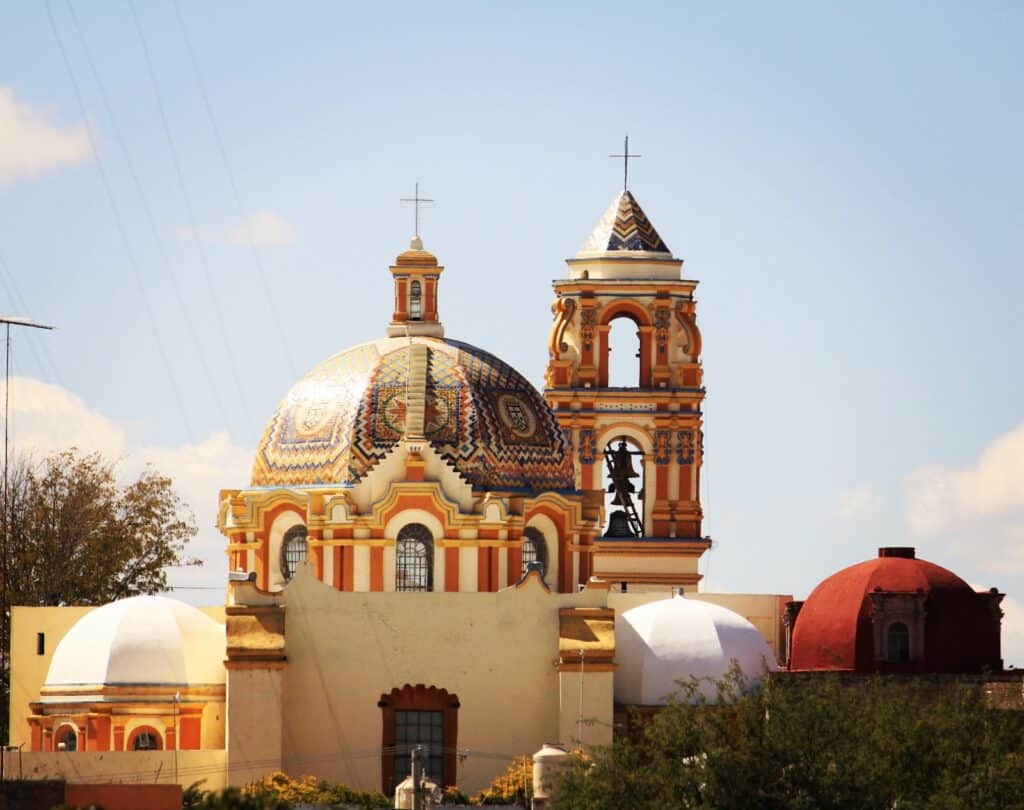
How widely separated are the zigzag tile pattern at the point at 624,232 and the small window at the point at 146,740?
22.1 meters

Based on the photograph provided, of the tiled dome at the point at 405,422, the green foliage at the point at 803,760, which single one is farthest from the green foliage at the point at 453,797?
the tiled dome at the point at 405,422

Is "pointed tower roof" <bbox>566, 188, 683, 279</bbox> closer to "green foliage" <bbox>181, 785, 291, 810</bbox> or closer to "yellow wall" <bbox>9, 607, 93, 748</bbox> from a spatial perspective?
"yellow wall" <bbox>9, 607, 93, 748</bbox>

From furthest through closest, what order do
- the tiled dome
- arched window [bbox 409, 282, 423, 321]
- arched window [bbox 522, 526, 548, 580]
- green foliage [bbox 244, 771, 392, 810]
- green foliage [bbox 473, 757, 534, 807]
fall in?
arched window [bbox 409, 282, 423, 321] < arched window [bbox 522, 526, 548, 580] < the tiled dome < green foliage [bbox 473, 757, 534, 807] < green foliage [bbox 244, 771, 392, 810]

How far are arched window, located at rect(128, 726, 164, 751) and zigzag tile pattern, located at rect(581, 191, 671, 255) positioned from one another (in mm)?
22094

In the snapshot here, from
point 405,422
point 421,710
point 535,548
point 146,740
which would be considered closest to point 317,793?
point 421,710

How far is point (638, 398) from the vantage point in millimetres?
87562

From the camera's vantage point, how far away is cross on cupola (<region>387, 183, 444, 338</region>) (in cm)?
7519

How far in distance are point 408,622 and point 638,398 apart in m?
18.3

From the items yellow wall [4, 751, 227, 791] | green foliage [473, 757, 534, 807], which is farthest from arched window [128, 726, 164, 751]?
green foliage [473, 757, 534, 807]

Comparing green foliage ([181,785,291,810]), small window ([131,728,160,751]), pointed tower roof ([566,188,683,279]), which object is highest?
pointed tower roof ([566,188,683,279])

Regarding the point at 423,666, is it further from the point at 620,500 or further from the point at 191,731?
the point at 620,500

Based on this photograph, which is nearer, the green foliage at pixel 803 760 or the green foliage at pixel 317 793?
the green foliage at pixel 803 760

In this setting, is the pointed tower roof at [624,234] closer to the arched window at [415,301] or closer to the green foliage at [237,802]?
the arched window at [415,301]

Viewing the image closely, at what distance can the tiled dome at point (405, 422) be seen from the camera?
237 feet
